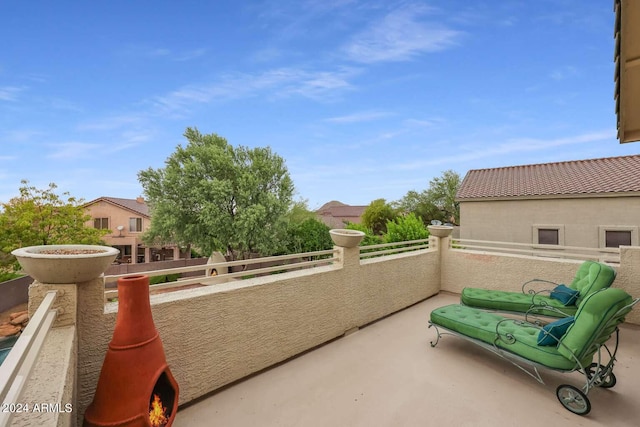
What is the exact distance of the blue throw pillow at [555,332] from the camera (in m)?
2.72

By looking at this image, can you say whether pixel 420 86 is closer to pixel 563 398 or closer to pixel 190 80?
pixel 190 80

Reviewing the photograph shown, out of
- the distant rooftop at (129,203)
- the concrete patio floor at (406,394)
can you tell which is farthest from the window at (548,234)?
the distant rooftop at (129,203)

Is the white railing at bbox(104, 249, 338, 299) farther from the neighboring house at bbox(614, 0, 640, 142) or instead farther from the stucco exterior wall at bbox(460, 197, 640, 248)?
the stucco exterior wall at bbox(460, 197, 640, 248)

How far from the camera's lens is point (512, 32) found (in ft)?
23.7

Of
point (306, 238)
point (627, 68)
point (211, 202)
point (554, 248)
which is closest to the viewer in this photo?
point (627, 68)

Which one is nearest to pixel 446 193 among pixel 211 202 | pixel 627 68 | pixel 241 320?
pixel 211 202

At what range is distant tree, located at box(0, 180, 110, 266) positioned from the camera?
11867 millimetres

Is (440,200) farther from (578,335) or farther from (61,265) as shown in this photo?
(61,265)

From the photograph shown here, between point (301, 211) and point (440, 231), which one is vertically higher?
point (301, 211)

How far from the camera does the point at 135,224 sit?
21.6m

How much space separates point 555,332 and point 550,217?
33.9 feet

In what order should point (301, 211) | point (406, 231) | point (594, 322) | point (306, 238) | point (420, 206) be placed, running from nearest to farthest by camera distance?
1. point (594, 322)
2. point (406, 231)
3. point (306, 238)
4. point (301, 211)
5. point (420, 206)

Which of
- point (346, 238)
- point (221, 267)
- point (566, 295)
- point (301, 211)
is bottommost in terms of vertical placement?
point (566, 295)

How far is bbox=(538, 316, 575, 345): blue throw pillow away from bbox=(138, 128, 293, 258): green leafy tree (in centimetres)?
1262
